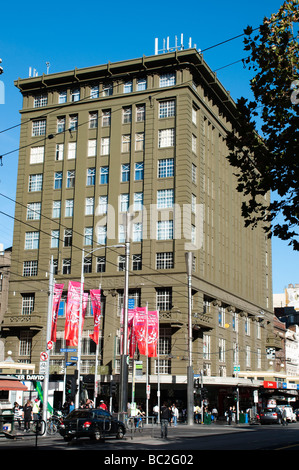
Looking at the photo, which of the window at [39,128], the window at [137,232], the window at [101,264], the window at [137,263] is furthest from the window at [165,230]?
the window at [39,128]

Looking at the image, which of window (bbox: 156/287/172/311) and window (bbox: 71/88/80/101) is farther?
window (bbox: 71/88/80/101)

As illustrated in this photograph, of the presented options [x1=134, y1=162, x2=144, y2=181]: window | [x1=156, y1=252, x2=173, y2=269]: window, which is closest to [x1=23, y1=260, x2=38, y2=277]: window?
[x1=156, y1=252, x2=173, y2=269]: window

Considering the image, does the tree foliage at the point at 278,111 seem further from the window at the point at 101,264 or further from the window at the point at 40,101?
the window at the point at 40,101

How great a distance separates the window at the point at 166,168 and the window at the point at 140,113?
20.1 feet

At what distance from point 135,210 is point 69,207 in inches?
358

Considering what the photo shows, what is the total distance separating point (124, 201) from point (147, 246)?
630 cm

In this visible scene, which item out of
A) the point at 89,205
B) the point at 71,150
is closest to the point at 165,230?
the point at 89,205

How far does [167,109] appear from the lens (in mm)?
67188

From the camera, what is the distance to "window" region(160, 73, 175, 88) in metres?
67.5

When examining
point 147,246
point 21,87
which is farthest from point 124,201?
point 21,87

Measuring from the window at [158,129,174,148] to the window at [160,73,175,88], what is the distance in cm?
554

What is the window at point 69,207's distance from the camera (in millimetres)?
69500

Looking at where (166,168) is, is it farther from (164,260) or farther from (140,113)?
(164,260)

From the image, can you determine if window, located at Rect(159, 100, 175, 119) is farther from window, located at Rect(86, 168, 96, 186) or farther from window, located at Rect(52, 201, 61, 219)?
window, located at Rect(52, 201, 61, 219)
